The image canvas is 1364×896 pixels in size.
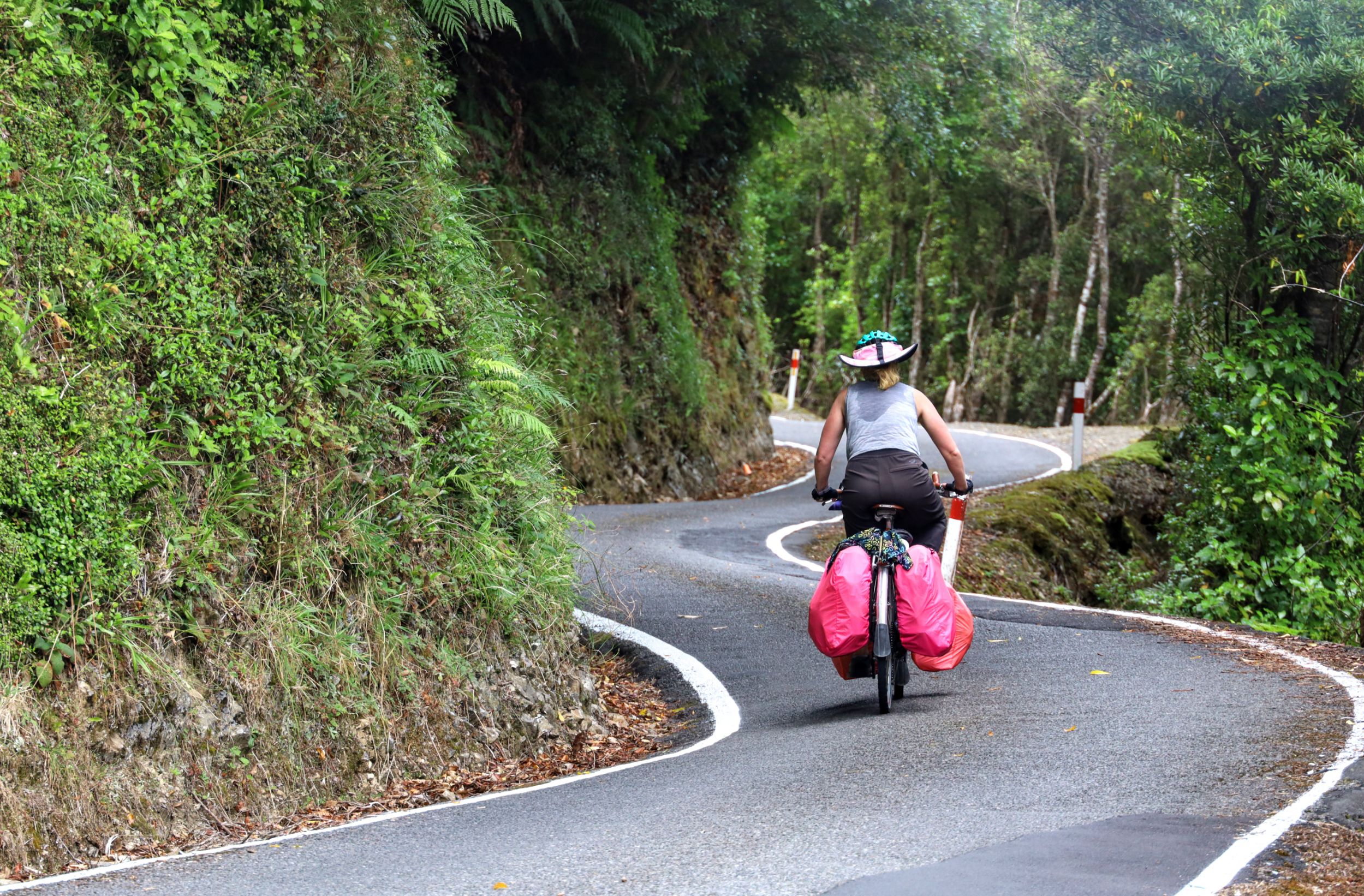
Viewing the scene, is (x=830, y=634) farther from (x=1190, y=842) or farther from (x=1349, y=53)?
(x=1349, y=53)

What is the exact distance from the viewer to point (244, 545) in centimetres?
657

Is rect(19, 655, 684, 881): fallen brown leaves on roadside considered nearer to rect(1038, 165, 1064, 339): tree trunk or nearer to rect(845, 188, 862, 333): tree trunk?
rect(1038, 165, 1064, 339): tree trunk

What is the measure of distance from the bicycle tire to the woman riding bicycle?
72cm

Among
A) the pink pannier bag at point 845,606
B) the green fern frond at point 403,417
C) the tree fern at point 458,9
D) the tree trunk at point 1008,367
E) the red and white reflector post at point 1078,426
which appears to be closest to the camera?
the pink pannier bag at point 845,606

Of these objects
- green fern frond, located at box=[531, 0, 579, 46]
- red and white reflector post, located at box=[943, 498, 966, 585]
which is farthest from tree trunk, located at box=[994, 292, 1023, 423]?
red and white reflector post, located at box=[943, 498, 966, 585]

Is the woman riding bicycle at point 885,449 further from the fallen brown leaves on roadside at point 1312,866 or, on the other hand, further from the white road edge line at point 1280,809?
the fallen brown leaves on roadside at point 1312,866

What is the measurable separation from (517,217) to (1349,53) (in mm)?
9346

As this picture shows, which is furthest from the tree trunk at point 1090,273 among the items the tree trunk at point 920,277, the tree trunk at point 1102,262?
the tree trunk at point 920,277

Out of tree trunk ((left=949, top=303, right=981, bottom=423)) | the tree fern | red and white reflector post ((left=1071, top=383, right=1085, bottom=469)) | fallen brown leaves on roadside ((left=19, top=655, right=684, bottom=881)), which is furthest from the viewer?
tree trunk ((left=949, top=303, right=981, bottom=423))

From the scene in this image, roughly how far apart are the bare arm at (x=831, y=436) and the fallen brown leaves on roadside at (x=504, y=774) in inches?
70.4

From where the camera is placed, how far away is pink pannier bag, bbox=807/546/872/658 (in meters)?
6.86

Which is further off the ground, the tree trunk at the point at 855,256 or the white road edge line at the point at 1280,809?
the tree trunk at the point at 855,256

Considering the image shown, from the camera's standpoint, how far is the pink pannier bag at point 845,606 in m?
6.86

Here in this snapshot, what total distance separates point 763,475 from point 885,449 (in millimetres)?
15722
